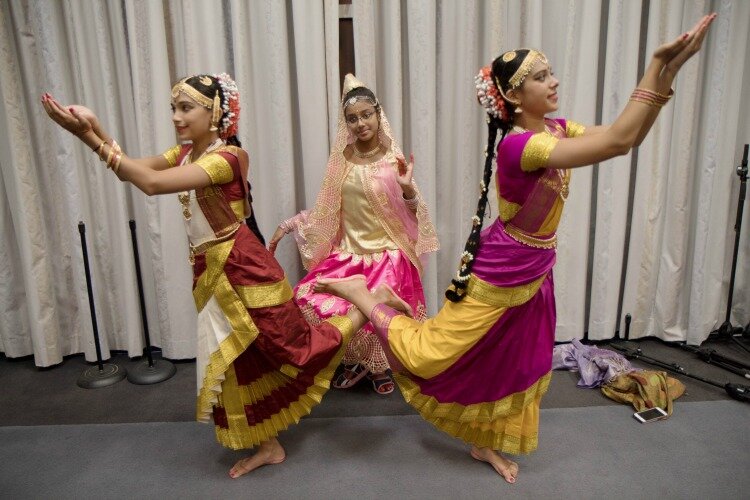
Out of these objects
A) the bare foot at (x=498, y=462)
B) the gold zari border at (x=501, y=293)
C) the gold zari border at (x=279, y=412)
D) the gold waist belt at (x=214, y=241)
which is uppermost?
the gold waist belt at (x=214, y=241)

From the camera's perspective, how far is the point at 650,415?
2.51 m

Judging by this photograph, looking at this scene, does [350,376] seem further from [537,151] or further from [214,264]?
[537,151]

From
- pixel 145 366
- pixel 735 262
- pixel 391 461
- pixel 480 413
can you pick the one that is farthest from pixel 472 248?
pixel 145 366

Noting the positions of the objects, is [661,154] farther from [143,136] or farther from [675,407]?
[143,136]

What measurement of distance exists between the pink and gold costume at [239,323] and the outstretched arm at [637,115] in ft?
3.59

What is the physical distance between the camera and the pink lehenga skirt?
2.55 m

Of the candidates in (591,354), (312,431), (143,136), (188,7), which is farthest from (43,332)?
(591,354)

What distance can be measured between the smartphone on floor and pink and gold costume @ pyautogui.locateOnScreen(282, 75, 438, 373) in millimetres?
1106

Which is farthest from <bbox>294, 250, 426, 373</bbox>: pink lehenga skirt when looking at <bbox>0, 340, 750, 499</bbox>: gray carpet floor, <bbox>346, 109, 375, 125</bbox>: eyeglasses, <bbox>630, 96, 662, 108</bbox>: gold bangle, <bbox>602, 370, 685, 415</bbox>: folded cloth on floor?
<bbox>630, 96, 662, 108</bbox>: gold bangle

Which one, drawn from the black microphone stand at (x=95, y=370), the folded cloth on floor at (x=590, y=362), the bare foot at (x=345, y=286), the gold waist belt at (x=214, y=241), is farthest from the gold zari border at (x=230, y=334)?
the folded cloth on floor at (x=590, y=362)

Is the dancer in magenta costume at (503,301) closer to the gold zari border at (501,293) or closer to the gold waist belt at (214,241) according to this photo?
the gold zari border at (501,293)

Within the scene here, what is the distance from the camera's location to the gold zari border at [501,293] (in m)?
1.85

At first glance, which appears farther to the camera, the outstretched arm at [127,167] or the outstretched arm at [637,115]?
the outstretched arm at [127,167]

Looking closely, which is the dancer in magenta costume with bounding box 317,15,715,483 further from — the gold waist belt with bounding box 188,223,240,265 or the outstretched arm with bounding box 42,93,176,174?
the outstretched arm with bounding box 42,93,176,174
